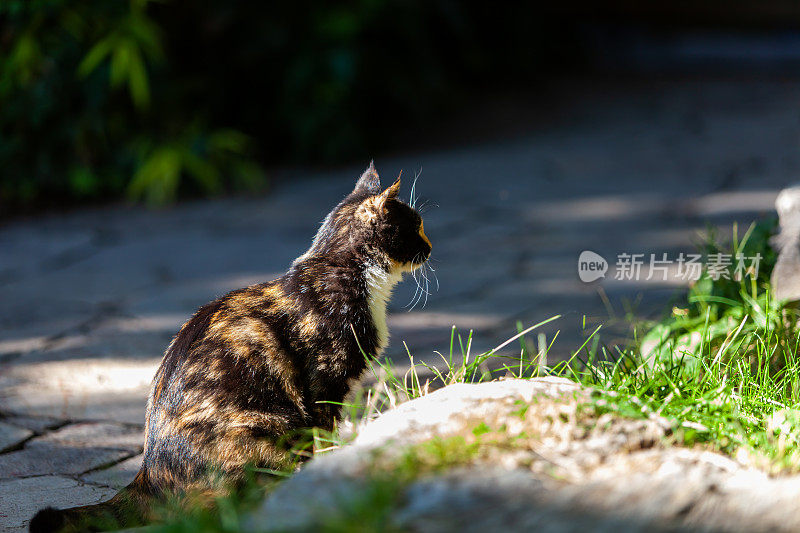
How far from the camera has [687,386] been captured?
7.21 feet

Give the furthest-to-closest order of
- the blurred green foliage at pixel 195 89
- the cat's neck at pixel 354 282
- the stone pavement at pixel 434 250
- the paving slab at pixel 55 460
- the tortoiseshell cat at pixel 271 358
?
1. the blurred green foliage at pixel 195 89
2. the stone pavement at pixel 434 250
3. the paving slab at pixel 55 460
4. the cat's neck at pixel 354 282
5. the tortoiseshell cat at pixel 271 358

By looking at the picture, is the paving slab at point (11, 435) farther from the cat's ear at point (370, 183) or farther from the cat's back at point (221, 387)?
the cat's ear at point (370, 183)

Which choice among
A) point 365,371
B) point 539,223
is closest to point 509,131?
point 539,223

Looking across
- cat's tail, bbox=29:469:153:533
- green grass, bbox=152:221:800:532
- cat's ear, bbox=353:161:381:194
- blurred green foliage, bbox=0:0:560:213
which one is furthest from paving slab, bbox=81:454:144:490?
blurred green foliage, bbox=0:0:560:213

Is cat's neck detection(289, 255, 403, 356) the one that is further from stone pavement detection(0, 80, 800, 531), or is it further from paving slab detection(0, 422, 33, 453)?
paving slab detection(0, 422, 33, 453)

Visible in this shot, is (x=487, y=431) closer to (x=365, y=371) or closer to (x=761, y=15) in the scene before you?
(x=365, y=371)

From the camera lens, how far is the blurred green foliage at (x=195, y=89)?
5.49 meters

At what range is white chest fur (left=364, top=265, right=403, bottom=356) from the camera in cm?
237

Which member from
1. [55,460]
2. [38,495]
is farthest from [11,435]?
[38,495]

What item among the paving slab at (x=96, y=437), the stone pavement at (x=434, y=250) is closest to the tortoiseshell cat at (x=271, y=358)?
the stone pavement at (x=434, y=250)

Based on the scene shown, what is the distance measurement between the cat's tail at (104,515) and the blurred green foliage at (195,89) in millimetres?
3821

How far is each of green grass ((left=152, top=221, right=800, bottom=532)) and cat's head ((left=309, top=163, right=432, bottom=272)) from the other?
31 cm

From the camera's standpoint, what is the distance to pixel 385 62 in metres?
6.27

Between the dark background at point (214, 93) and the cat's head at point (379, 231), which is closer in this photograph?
the cat's head at point (379, 231)
